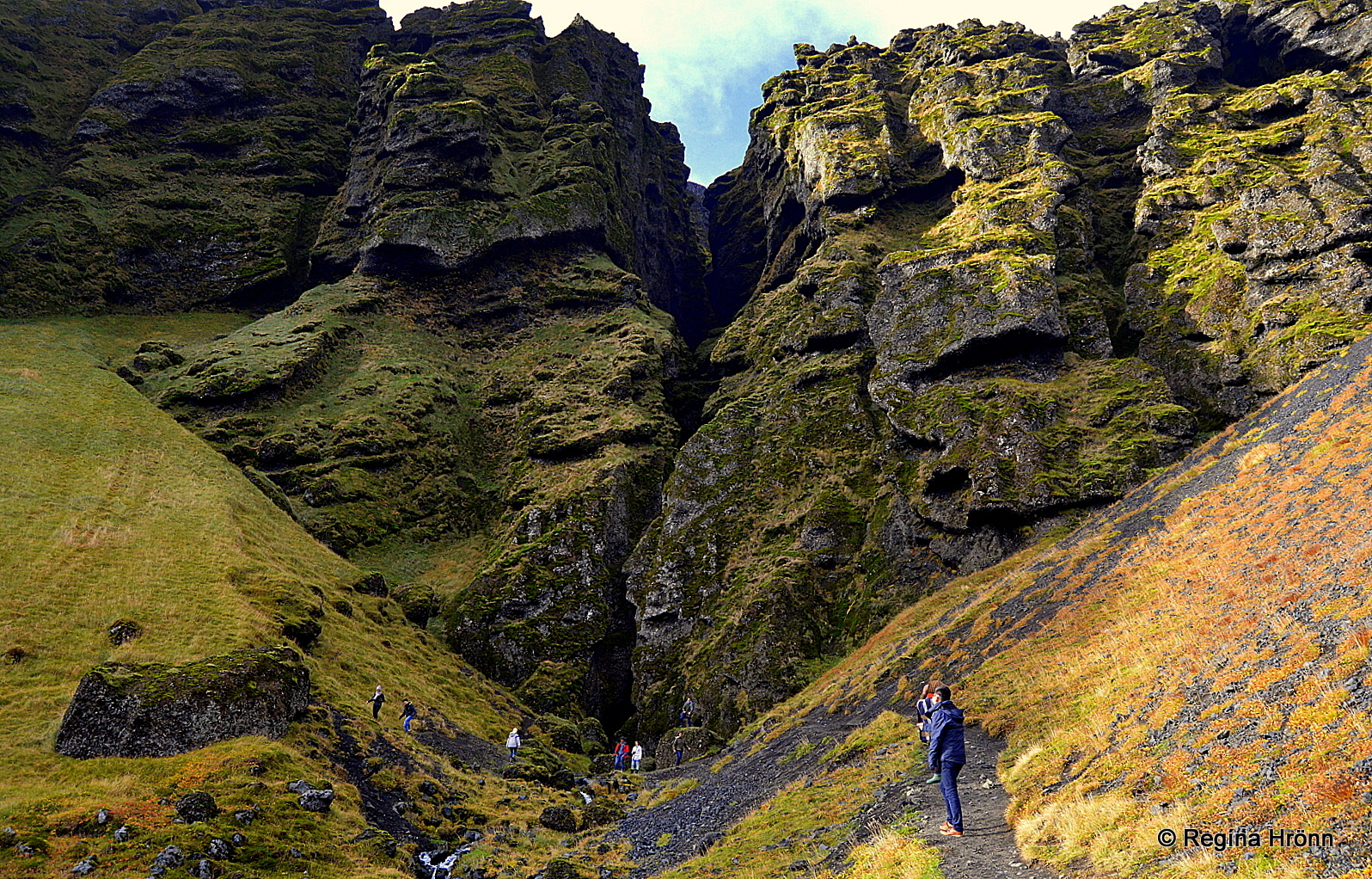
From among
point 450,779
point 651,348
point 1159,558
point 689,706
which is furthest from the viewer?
point 651,348

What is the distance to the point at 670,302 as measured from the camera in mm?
149125

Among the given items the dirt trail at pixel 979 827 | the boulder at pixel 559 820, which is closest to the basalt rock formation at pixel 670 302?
the boulder at pixel 559 820

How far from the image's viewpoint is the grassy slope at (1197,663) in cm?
948

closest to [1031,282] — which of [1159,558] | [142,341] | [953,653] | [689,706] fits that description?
[1159,558]

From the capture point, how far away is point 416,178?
355 ft

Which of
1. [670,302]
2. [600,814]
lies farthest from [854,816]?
[670,302]

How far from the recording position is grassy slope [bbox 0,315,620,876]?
21.1 m

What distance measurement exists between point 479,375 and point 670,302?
65.9m

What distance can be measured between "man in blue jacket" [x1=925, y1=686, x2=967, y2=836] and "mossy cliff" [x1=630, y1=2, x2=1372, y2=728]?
37.6 metres

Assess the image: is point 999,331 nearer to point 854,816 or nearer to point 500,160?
point 854,816

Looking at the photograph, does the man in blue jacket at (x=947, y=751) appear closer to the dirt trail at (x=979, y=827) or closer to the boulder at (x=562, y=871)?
the dirt trail at (x=979, y=827)

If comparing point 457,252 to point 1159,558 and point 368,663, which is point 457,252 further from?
point 1159,558

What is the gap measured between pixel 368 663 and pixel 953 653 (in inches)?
1396

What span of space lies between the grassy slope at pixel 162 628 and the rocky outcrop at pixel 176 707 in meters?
0.81
